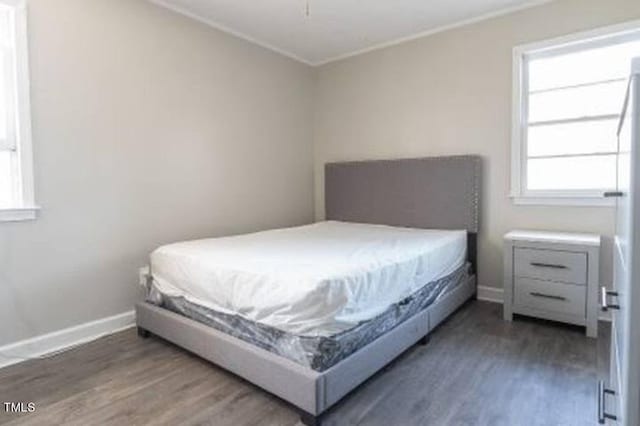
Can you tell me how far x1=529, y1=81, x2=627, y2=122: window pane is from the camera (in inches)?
113

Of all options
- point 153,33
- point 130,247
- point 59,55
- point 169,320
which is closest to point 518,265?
point 169,320

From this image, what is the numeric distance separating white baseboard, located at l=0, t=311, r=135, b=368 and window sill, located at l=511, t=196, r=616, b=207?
334 centimetres

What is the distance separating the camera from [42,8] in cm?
240

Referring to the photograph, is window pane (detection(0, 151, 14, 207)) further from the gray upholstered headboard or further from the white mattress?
the gray upholstered headboard

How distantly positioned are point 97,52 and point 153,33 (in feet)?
1.64

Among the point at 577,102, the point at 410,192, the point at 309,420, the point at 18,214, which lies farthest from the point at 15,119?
the point at 577,102

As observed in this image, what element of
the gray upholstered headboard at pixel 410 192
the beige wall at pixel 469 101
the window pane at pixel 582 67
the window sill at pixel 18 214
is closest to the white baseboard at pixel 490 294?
the beige wall at pixel 469 101

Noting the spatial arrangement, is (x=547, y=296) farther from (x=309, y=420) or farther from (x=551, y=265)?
(x=309, y=420)

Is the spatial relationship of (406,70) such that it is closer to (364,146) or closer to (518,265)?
(364,146)

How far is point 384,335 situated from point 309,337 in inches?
21.3

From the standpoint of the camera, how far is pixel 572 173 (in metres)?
3.06

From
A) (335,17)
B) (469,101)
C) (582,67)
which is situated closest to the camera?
(582,67)

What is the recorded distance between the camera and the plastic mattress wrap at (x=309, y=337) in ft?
5.59

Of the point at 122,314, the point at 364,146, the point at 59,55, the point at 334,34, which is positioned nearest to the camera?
the point at 59,55
